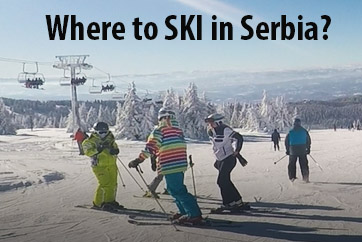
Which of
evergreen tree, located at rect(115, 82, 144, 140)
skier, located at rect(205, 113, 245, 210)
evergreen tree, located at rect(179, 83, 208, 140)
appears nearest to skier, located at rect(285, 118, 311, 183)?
skier, located at rect(205, 113, 245, 210)

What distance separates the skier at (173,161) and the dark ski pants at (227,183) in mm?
1228

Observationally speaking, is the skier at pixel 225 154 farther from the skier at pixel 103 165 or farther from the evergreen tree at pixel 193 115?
the evergreen tree at pixel 193 115

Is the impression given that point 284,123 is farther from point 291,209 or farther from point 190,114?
point 291,209

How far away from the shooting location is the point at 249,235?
25.2 feet

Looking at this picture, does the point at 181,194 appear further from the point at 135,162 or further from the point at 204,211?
the point at 204,211

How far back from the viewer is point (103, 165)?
1015cm

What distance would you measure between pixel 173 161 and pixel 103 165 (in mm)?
2181

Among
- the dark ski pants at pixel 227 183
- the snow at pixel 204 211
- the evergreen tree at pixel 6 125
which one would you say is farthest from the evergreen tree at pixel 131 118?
the dark ski pants at pixel 227 183

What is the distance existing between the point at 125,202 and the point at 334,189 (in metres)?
5.25

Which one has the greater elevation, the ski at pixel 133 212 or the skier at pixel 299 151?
the skier at pixel 299 151

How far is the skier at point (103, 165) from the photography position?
1012 centimetres

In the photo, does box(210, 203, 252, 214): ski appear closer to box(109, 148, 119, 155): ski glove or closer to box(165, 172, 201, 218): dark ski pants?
box(165, 172, 201, 218): dark ski pants

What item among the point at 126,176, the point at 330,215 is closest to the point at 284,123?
the point at 126,176

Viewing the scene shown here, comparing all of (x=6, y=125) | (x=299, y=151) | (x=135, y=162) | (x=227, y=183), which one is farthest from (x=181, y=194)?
(x=6, y=125)
